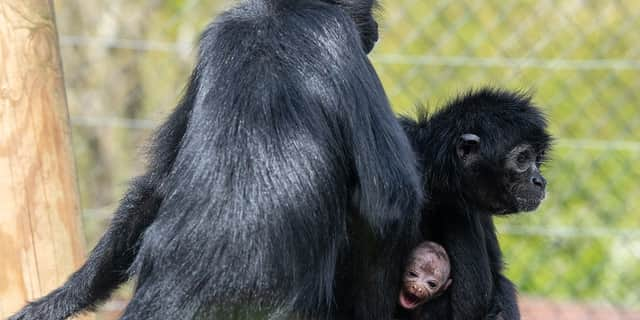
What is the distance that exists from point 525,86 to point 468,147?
15.4ft

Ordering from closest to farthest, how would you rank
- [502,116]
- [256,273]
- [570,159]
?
1. [256,273]
2. [502,116]
3. [570,159]

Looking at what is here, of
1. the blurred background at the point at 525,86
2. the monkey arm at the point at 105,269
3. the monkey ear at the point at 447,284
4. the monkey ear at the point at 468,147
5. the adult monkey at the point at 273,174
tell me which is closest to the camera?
the adult monkey at the point at 273,174

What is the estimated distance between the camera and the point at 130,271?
392 cm

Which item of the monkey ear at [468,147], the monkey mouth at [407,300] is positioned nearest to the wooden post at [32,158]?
the monkey mouth at [407,300]

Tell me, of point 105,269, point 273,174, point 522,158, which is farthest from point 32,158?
point 522,158

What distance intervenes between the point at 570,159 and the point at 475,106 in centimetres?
513

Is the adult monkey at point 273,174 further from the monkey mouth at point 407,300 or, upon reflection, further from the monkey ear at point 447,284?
the monkey ear at point 447,284

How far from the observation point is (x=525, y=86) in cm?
919

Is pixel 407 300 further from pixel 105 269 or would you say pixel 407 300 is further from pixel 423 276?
pixel 105 269

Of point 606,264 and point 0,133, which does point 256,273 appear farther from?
point 606,264

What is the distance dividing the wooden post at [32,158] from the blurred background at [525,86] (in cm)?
462

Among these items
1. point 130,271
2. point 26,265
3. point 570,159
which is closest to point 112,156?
point 570,159

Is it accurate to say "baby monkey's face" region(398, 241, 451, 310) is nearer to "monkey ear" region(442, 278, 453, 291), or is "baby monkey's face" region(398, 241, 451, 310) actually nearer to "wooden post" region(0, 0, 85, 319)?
"monkey ear" region(442, 278, 453, 291)

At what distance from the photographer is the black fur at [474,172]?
181 inches
